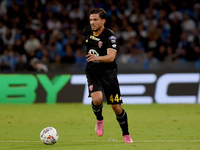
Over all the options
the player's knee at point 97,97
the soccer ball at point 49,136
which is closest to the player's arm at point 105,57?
the player's knee at point 97,97

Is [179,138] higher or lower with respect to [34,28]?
lower

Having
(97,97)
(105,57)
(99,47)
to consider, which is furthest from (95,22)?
(97,97)

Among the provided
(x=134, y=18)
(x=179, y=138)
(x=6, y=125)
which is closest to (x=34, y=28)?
(x=134, y=18)

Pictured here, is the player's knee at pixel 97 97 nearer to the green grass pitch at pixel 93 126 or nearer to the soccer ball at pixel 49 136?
the green grass pitch at pixel 93 126

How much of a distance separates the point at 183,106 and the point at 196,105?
456mm

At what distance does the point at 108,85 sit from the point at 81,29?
39.6 ft

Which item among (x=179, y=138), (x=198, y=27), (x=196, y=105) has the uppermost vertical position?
(x=198, y=27)

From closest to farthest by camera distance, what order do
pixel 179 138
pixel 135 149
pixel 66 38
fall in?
pixel 135 149, pixel 179 138, pixel 66 38

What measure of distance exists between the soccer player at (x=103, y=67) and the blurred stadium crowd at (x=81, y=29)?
8703mm

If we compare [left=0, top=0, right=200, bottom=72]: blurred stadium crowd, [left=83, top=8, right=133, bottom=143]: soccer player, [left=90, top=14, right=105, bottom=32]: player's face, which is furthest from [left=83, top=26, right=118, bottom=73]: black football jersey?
[left=0, top=0, right=200, bottom=72]: blurred stadium crowd

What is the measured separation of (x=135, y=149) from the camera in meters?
6.65

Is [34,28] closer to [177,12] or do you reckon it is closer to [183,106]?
[177,12]

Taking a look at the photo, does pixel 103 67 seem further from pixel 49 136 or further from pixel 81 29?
pixel 81 29

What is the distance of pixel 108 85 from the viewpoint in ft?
23.9
